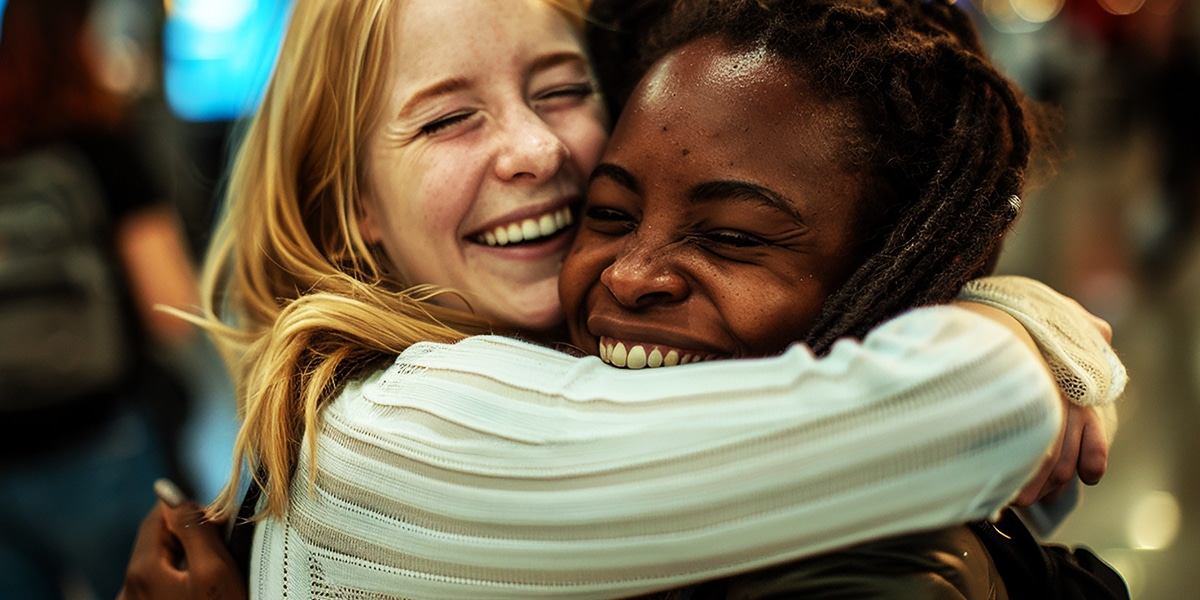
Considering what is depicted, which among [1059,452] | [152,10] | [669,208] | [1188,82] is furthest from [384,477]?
[1188,82]

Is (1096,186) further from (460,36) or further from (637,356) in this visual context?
(637,356)

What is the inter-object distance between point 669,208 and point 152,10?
5022mm

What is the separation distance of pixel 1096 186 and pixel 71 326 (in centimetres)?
850

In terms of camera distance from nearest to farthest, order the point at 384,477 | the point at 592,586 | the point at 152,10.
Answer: the point at 592,586, the point at 384,477, the point at 152,10

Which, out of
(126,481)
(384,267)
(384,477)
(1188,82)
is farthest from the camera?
(1188,82)

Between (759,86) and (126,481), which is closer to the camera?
(759,86)

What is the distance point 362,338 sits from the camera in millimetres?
1570

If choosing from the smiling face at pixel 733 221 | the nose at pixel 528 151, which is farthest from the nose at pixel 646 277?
the nose at pixel 528 151

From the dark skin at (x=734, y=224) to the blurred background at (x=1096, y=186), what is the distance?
580 mm

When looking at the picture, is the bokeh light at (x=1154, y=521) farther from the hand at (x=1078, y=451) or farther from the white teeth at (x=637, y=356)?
the white teeth at (x=637, y=356)

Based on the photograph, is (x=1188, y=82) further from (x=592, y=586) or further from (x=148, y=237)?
(x=592, y=586)

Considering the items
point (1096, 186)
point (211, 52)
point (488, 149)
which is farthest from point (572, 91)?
point (1096, 186)

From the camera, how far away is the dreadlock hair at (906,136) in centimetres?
136

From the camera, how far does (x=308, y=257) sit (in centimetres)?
183
